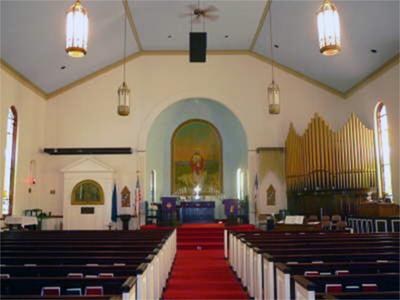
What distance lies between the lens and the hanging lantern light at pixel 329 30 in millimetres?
5164

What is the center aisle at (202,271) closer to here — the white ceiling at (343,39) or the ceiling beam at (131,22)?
the white ceiling at (343,39)

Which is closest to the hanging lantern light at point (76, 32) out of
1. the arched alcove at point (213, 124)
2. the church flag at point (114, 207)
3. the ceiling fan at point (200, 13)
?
the ceiling fan at point (200, 13)

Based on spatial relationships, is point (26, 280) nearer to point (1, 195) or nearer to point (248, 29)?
point (1, 195)

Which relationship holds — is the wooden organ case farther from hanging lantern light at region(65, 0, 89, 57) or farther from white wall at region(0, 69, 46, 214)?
hanging lantern light at region(65, 0, 89, 57)

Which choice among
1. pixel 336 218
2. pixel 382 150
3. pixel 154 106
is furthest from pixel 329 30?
pixel 154 106

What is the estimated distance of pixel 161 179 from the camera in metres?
18.2

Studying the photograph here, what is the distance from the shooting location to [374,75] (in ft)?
43.2

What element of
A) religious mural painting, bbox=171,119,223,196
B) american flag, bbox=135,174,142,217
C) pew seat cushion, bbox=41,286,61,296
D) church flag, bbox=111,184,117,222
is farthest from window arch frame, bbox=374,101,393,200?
pew seat cushion, bbox=41,286,61,296

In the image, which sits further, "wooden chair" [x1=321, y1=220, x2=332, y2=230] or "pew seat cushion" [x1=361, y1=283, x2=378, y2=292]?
"wooden chair" [x1=321, y1=220, x2=332, y2=230]

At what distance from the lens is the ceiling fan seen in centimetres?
1268

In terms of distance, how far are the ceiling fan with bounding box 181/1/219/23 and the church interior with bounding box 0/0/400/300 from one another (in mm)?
55

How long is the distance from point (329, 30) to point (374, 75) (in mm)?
8918

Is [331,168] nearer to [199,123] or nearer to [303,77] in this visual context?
[303,77]

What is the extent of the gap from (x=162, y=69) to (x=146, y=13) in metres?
3.48
